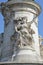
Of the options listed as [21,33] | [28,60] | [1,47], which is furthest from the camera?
Answer: [1,47]

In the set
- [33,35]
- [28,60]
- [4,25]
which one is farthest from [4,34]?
[28,60]

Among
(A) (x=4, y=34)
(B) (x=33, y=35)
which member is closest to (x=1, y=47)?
(A) (x=4, y=34)

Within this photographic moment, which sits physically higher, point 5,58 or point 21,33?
point 21,33

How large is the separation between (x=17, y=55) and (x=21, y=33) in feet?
3.89

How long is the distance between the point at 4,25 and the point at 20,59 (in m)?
3.08

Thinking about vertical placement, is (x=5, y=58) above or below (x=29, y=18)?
below

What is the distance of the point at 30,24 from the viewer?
51.2 ft

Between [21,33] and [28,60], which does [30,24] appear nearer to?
[21,33]

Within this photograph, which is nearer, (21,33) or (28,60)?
(28,60)

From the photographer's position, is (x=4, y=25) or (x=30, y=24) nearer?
(x=30, y=24)

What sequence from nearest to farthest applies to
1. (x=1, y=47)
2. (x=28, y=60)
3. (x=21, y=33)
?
(x=28, y=60) < (x=21, y=33) < (x=1, y=47)

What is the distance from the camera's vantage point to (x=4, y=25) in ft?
55.2

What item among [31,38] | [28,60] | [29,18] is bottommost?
[28,60]

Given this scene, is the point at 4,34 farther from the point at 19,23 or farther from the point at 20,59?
the point at 20,59
